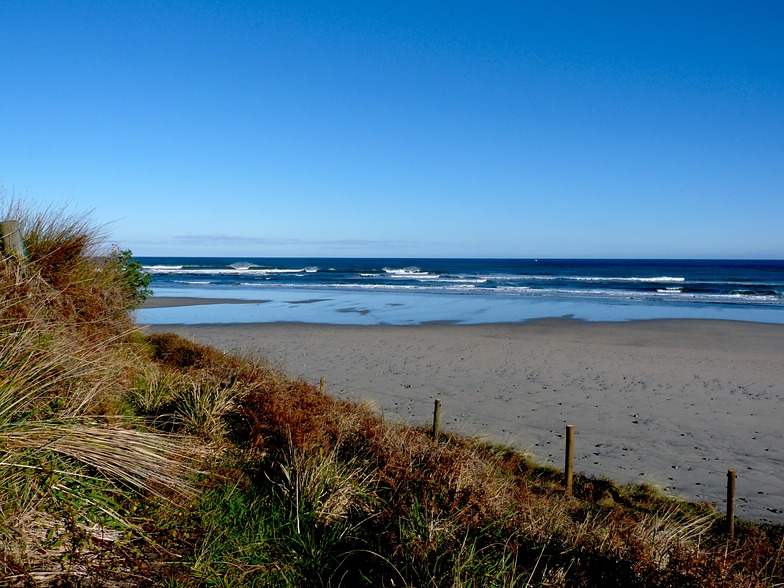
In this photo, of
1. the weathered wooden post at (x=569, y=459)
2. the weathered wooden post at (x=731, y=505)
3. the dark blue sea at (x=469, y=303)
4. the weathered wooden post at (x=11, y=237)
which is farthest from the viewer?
the dark blue sea at (x=469, y=303)

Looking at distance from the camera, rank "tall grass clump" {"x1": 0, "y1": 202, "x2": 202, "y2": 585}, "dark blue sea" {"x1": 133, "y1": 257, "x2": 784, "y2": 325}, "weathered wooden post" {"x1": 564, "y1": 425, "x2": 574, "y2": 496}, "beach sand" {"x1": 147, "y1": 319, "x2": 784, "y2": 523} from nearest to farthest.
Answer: "tall grass clump" {"x1": 0, "y1": 202, "x2": 202, "y2": 585}, "weathered wooden post" {"x1": 564, "y1": 425, "x2": 574, "y2": 496}, "beach sand" {"x1": 147, "y1": 319, "x2": 784, "y2": 523}, "dark blue sea" {"x1": 133, "y1": 257, "x2": 784, "y2": 325}

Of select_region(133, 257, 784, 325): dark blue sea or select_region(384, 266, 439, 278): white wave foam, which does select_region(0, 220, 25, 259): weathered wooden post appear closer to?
select_region(133, 257, 784, 325): dark blue sea

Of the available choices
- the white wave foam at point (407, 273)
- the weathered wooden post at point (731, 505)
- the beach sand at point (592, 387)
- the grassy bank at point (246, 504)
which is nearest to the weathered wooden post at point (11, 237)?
the grassy bank at point (246, 504)

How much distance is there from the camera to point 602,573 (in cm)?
408

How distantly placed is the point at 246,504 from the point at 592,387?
12.1 meters

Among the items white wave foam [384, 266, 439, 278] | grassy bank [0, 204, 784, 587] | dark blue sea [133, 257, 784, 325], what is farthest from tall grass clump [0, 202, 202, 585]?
→ white wave foam [384, 266, 439, 278]

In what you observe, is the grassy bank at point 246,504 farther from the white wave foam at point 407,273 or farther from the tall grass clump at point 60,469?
the white wave foam at point 407,273

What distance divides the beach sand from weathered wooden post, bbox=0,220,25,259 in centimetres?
569

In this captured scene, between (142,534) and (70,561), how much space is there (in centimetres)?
41

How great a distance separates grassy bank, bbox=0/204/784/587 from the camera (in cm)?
334

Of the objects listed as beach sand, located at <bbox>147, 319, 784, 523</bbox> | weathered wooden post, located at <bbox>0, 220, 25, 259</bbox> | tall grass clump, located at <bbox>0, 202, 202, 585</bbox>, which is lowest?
beach sand, located at <bbox>147, 319, 784, 523</bbox>

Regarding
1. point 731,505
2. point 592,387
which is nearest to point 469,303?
point 592,387

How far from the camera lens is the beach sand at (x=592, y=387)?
9.89 m

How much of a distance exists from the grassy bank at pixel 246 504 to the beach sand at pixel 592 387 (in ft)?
9.59
